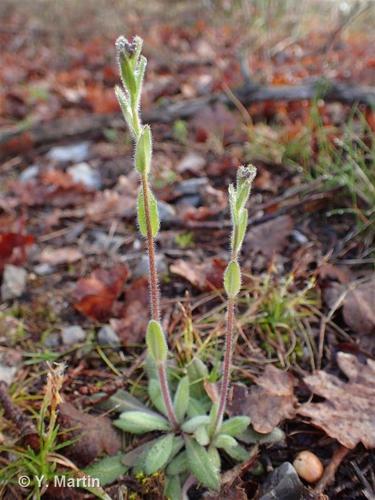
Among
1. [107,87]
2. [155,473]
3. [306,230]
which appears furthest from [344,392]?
[107,87]

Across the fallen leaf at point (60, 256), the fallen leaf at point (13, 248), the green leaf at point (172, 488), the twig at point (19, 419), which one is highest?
the fallen leaf at point (13, 248)

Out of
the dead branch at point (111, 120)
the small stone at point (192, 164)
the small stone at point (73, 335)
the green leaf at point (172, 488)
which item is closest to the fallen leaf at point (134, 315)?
the small stone at point (73, 335)

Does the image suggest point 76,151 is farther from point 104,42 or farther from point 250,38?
point 104,42

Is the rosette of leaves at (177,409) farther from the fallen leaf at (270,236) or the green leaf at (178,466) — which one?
the fallen leaf at (270,236)

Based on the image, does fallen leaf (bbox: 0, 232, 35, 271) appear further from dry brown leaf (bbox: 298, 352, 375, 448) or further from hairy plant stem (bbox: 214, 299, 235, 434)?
dry brown leaf (bbox: 298, 352, 375, 448)

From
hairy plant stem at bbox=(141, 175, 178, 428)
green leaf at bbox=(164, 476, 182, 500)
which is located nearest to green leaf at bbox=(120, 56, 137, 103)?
hairy plant stem at bbox=(141, 175, 178, 428)
